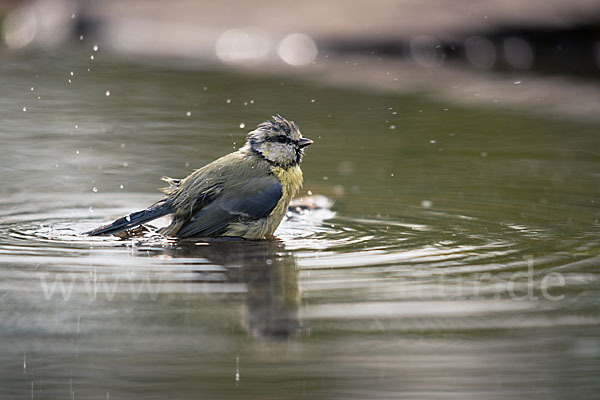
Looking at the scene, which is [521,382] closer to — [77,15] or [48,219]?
[48,219]

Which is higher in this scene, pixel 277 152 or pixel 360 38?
pixel 360 38

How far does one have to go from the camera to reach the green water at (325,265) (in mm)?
3840

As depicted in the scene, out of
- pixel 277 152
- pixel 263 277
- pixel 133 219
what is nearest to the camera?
pixel 263 277

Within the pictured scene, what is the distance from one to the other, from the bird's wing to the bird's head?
0.29 m

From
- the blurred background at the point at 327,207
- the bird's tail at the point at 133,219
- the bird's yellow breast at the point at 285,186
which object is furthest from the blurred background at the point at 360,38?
the bird's tail at the point at 133,219

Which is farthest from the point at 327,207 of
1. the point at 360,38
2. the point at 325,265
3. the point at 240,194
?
the point at 360,38

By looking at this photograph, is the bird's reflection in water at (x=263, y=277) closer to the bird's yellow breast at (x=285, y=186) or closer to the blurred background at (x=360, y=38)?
the bird's yellow breast at (x=285, y=186)

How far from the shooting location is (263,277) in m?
5.37

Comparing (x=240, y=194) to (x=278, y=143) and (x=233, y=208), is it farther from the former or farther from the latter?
(x=278, y=143)

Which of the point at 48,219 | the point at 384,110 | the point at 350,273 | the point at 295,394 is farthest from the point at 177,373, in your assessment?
the point at 384,110

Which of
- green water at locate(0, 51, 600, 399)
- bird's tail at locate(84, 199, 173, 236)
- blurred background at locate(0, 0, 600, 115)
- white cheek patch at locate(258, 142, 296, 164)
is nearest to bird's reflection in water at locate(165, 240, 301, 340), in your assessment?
green water at locate(0, 51, 600, 399)

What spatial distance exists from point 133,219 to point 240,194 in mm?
745

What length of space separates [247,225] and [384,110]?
4637 millimetres

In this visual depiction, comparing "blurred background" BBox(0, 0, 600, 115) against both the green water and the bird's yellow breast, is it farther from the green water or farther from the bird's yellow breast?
the bird's yellow breast
